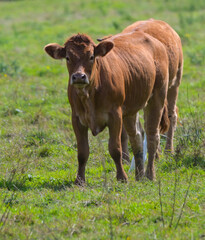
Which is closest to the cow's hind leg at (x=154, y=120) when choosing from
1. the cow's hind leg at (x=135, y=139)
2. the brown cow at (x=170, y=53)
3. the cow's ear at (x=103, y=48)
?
the cow's hind leg at (x=135, y=139)

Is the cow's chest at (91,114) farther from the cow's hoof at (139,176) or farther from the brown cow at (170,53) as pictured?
the brown cow at (170,53)

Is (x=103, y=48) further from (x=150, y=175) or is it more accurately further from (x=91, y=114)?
(x=150, y=175)

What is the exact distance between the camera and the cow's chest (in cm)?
644

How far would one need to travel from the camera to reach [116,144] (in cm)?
657

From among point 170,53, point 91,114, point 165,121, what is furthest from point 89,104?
point 170,53

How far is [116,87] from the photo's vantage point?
657 centimetres

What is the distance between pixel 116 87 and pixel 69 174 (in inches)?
52.7

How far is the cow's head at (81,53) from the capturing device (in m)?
6.16

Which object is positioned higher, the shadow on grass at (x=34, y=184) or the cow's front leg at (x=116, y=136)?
the cow's front leg at (x=116, y=136)

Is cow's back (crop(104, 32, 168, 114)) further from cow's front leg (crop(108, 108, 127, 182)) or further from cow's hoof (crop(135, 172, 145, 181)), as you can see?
→ cow's hoof (crop(135, 172, 145, 181))

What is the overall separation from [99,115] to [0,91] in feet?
17.7

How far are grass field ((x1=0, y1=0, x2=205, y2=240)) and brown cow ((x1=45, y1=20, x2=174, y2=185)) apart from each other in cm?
24

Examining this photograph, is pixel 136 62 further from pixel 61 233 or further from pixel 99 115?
pixel 61 233

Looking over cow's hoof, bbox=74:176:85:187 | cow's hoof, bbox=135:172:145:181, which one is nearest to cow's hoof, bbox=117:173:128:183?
cow's hoof, bbox=135:172:145:181
